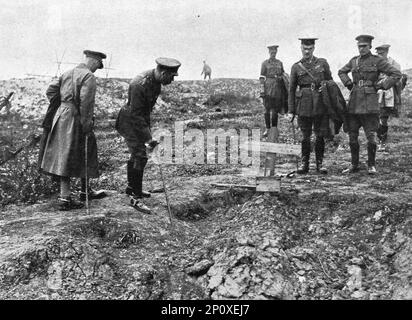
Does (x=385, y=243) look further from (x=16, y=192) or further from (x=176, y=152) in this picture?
(x=176, y=152)

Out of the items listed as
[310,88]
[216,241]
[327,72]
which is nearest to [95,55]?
[216,241]

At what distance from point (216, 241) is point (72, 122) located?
7.27ft

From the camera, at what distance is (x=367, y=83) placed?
704cm

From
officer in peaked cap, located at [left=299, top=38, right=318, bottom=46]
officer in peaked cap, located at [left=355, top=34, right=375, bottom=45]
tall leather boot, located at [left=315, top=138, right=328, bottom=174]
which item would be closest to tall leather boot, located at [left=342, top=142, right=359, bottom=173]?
tall leather boot, located at [left=315, top=138, right=328, bottom=174]

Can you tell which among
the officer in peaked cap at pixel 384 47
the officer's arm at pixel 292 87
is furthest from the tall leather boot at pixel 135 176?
the officer in peaked cap at pixel 384 47

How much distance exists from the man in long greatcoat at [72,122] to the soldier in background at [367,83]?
3800 mm

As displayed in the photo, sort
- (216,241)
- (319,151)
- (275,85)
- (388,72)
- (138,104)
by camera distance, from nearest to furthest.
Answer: (216,241) < (138,104) < (388,72) < (319,151) < (275,85)

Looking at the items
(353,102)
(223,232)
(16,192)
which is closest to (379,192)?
(353,102)

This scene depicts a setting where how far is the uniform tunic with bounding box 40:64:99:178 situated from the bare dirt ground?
0.59m

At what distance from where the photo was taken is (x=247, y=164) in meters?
9.10

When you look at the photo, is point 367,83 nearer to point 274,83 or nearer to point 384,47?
point 384,47
